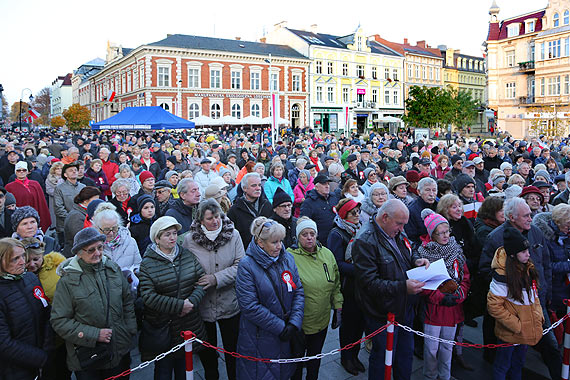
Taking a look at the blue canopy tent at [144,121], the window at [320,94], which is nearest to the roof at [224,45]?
the window at [320,94]

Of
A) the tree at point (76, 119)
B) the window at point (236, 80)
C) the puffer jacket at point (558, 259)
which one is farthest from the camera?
the tree at point (76, 119)

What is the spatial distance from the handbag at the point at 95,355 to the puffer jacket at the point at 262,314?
107cm

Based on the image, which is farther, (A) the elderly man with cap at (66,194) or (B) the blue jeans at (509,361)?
(A) the elderly man with cap at (66,194)

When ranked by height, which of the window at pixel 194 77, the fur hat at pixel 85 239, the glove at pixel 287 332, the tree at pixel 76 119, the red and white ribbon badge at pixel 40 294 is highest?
the window at pixel 194 77

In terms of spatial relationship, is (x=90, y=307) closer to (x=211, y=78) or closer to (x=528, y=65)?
(x=211, y=78)

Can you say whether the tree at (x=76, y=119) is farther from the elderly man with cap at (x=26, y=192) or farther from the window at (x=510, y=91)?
the window at (x=510, y=91)

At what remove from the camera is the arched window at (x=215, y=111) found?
49.0 m

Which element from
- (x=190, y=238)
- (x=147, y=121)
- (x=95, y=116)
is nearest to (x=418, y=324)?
(x=190, y=238)

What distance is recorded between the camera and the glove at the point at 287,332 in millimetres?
3447

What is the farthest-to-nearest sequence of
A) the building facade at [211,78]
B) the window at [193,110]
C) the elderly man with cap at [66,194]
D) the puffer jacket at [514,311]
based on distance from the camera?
the window at [193,110]
the building facade at [211,78]
the elderly man with cap at [66,194]
the puffer jacket at [514,311]

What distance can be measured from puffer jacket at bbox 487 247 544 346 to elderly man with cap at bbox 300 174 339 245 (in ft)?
7.98

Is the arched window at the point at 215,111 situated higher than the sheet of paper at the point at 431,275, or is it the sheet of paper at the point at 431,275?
the arched window at the point at 215,111

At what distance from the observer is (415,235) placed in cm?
491

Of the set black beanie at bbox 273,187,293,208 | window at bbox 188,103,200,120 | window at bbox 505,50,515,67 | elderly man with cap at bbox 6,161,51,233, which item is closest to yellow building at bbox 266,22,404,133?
window at bbox 505,50,515,67
